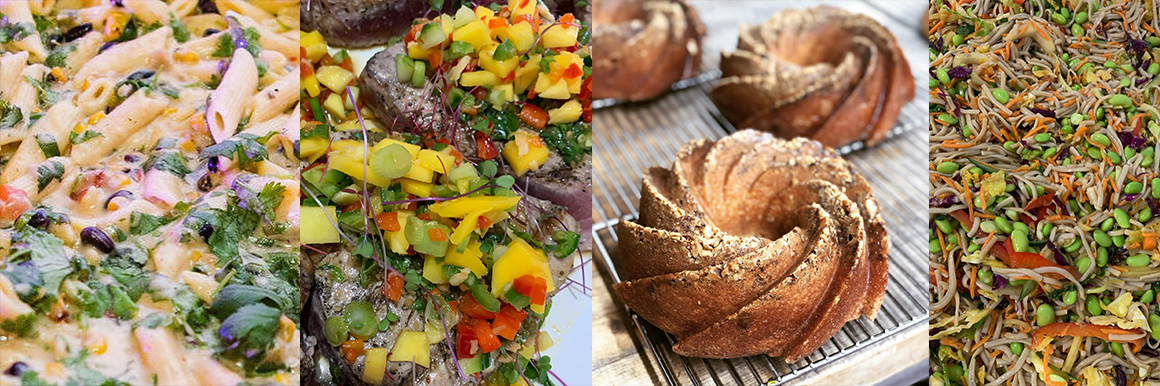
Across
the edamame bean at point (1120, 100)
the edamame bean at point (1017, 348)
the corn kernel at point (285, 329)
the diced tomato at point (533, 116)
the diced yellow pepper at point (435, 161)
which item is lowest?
the edamame bean at point (1017, 348)

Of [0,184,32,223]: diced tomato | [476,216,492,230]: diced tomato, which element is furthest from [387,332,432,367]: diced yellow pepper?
[0,184,32,223]: diced tomato

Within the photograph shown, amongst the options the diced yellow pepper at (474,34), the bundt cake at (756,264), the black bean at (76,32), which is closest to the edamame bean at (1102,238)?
the bundt cake at (756,264)

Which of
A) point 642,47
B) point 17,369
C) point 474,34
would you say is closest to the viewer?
point 17,369

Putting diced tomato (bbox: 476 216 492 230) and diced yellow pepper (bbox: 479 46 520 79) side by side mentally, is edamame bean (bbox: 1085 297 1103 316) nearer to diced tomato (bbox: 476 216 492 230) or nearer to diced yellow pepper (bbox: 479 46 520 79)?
diced tomato (bbox: 476 216 492 230)

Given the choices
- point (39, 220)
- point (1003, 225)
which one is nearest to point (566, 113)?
point (1003, 225)

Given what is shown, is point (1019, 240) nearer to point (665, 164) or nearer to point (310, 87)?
point (665, 164)

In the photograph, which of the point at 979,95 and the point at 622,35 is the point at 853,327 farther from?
the point at 622,35

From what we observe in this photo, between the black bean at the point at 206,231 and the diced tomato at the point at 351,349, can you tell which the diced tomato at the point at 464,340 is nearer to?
the diced tomato at the point at 351,349
